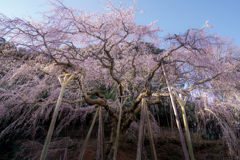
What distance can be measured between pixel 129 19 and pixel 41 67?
8.23 feet

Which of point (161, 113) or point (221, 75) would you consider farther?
point (161, 113)

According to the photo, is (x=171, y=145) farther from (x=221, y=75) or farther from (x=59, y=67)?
Result: (x=59, y=67)

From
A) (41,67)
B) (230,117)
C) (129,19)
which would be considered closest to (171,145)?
(230,117)

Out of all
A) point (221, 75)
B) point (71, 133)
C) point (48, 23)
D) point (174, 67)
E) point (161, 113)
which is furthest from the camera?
point (161, 113)

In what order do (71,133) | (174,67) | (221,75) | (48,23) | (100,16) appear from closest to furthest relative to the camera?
1. (48,23)
2. (100,16)
3. (221,75)
4. (174,67)
5. (71,133)

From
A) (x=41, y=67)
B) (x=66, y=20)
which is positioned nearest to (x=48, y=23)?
(x=66, y=20)

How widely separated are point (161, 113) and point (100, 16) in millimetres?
9508

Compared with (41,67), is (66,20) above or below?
above

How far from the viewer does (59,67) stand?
11.1 ft

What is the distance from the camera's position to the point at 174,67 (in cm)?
452

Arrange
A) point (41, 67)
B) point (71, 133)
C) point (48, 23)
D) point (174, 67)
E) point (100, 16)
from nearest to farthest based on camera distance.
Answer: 1. point (48, 23)
2. point (41, 67)
3. point (100, 16)
4. point (174, 67)
5. point (71, 133)

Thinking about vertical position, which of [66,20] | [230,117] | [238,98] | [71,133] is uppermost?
[66,20]

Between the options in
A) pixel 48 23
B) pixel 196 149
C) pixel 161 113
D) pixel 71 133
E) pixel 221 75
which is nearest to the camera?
pixel 48 23

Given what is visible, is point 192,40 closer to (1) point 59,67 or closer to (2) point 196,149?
(1) point 59,67
